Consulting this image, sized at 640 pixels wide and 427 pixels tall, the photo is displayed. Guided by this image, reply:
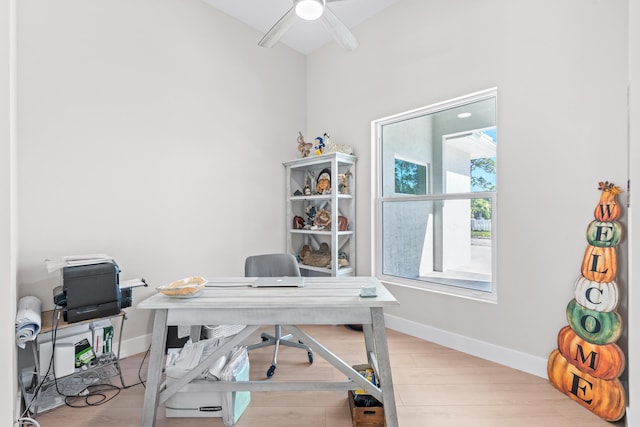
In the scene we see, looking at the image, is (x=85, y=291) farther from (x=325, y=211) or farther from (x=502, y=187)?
(x=502, y=187)

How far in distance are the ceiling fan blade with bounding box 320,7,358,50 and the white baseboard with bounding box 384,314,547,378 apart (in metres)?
2.44

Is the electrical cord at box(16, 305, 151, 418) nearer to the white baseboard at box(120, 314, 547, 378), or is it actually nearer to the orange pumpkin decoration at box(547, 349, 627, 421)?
the white baseboard at box(120, 314, 547, 378)

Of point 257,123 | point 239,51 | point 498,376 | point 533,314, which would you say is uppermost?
point 239,51

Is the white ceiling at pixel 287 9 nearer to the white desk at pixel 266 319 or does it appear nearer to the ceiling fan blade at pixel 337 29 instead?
the ceiling fan blade at pixel 337 29

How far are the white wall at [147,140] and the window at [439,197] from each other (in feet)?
4.05

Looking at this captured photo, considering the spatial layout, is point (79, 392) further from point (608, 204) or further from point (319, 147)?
point (608, 204)

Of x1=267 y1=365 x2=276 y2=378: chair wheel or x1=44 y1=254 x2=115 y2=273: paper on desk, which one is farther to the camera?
x1=267 y1=365 x2=276 y2=378: chair wheel

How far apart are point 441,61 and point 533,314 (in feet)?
6.94

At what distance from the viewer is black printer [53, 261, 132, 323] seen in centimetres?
184

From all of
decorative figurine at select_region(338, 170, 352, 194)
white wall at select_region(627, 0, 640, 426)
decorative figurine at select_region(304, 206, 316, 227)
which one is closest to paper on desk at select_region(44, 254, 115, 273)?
decorative figurine at select_region(304, 206, 316, 227)

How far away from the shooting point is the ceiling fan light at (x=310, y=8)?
1.91 metres

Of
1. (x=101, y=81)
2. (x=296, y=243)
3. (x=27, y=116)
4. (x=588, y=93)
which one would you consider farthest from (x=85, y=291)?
(x=588, y=93)

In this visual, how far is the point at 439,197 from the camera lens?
111 inches

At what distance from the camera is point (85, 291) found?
1895mm
